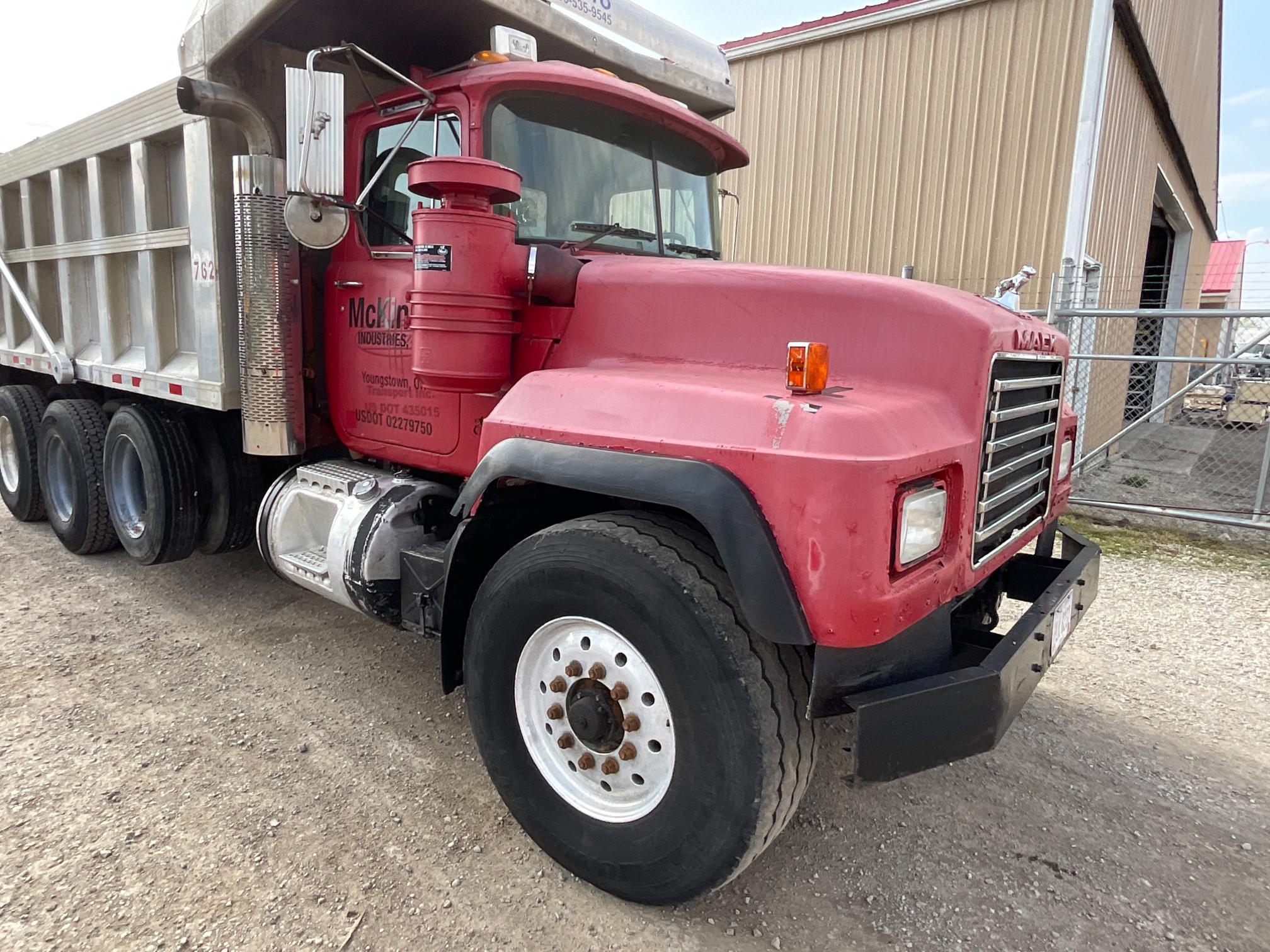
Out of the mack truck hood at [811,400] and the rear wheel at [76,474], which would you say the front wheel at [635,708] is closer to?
the mack truck hood at [811,400]

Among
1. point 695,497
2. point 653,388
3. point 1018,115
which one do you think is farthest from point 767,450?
point 1018,115

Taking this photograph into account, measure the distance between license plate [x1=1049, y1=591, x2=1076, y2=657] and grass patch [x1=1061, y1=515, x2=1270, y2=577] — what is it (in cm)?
357

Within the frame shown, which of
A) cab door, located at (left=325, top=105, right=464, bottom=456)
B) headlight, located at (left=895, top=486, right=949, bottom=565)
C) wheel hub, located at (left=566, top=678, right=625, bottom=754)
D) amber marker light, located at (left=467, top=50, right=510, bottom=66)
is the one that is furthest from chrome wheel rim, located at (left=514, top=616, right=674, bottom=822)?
amber marker light, located at (left=467, top=50, right=510, bottom=66)

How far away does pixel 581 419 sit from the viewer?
241cm

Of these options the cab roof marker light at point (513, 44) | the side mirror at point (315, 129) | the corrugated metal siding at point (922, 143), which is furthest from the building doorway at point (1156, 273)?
the side mirror at point (315, 129)

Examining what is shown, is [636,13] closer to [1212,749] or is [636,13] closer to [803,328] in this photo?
[803,328]

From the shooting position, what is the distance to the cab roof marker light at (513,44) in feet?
10.6

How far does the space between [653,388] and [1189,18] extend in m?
14.8

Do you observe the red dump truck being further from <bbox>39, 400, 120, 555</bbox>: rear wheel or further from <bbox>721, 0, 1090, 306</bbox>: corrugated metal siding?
<bbox>721, 0, 1090, 306</bbox>: corrugated metal siding

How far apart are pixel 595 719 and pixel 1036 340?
1.94m

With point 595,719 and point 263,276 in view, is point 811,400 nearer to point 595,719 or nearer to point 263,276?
point 595,719

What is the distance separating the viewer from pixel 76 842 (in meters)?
2.63

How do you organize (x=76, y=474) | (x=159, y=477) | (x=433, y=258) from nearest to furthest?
(x=433, y=258)
(x=159, y=477)
(x=76, y=474)

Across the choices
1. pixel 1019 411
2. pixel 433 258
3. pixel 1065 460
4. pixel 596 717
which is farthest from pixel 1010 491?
pixel 433 258
